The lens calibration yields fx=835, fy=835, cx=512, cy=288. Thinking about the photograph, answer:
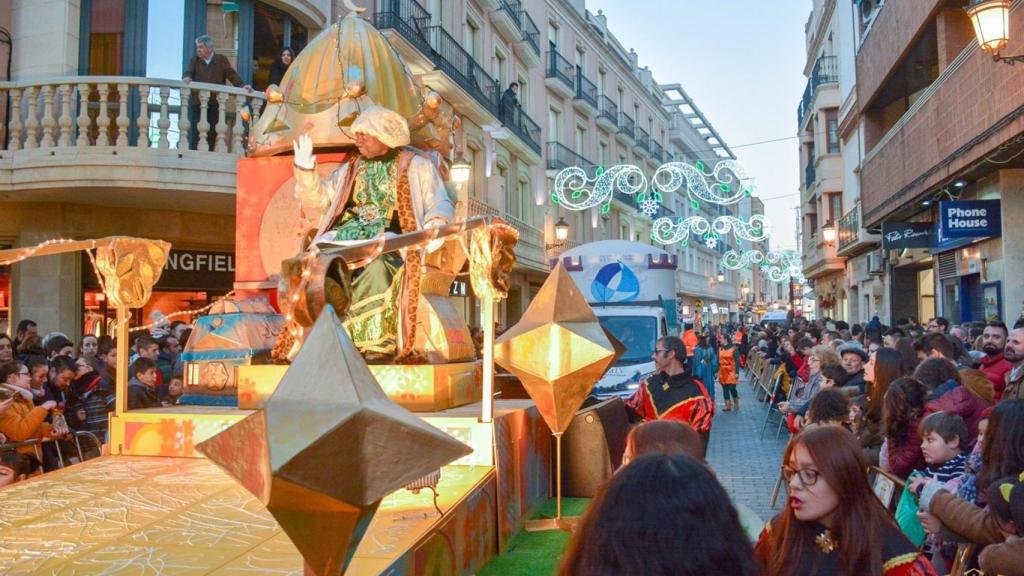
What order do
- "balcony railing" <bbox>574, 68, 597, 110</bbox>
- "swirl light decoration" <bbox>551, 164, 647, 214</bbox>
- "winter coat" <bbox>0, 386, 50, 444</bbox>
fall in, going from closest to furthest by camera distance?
"winter coat" <bbox>0, 386, 50, 444</bbox> → "swirl light decoration" <bbox>551, 164, 647, 214</bbox> → "balcony railing" <bbox>574, 68, 597, 110</bbox>

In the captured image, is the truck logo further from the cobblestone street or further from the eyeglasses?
the eyeglasses

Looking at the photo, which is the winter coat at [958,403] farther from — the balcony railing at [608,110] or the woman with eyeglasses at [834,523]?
the balcony railing at [608,110]

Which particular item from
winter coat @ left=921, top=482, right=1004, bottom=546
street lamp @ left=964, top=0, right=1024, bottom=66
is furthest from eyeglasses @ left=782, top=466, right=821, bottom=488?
street lamp @ left=964, top=0, right=1024, bottom=66

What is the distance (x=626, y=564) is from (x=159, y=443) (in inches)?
168

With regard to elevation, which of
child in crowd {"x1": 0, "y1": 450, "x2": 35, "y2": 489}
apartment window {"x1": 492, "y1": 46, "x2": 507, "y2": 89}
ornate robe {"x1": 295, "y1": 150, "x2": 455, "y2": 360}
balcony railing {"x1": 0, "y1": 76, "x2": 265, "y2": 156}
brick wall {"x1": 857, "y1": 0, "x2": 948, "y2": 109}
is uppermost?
apartment window {"x1": 492, "y1": 46, "x2": 507, "y2": 89}

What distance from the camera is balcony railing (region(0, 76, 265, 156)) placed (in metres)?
11.1

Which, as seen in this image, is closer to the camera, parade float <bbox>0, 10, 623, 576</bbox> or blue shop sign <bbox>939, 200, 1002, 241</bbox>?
parade float <bbox>0, 10, 623, 576</bbox>

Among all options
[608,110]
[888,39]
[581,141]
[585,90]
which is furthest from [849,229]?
[608,110]

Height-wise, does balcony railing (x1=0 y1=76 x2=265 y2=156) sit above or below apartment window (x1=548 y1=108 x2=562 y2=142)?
below

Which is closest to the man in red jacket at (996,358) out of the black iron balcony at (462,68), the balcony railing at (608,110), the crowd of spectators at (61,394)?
the crowd of spectators at (61,394)

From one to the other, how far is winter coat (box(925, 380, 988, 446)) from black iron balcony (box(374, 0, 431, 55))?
15.5 meters

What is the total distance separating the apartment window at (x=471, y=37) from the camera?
960 inches

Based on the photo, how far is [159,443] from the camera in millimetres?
5117

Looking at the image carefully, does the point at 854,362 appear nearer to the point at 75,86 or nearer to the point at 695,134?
the point at 75,86
